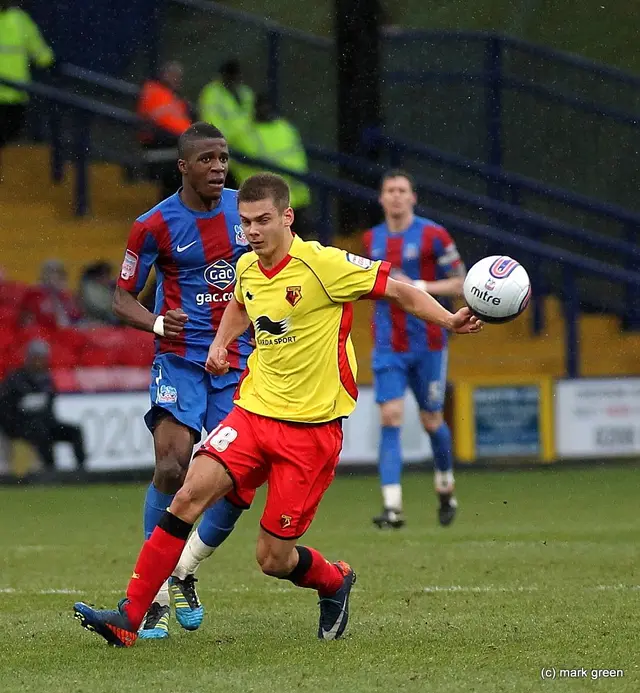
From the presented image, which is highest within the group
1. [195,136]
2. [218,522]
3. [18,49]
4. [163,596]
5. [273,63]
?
[273,63]

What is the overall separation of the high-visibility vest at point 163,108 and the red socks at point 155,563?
1102cm

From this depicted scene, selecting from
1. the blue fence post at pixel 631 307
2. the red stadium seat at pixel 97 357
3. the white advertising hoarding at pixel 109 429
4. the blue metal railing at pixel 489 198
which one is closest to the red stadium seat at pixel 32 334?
the red stadium seat at pixel 97 357

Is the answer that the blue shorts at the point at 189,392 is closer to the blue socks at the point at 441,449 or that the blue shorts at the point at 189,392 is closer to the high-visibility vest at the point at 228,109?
the blue socks at the point at 441,449

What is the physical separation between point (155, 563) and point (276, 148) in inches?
452

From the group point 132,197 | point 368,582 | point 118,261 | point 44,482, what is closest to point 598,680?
point 368,582

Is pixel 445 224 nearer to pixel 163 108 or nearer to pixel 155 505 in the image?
pixel 163 108

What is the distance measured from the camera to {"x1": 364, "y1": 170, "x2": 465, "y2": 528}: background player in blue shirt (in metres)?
10.8

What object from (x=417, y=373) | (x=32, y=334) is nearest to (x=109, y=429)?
(x=32, y=334)

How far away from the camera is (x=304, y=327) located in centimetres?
618

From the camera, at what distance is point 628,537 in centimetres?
983

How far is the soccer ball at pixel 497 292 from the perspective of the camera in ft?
19.6

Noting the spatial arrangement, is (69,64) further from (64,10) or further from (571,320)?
(571,320)

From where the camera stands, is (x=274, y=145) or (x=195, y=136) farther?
(x=274, y=145)

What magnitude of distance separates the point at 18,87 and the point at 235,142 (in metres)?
2.32
